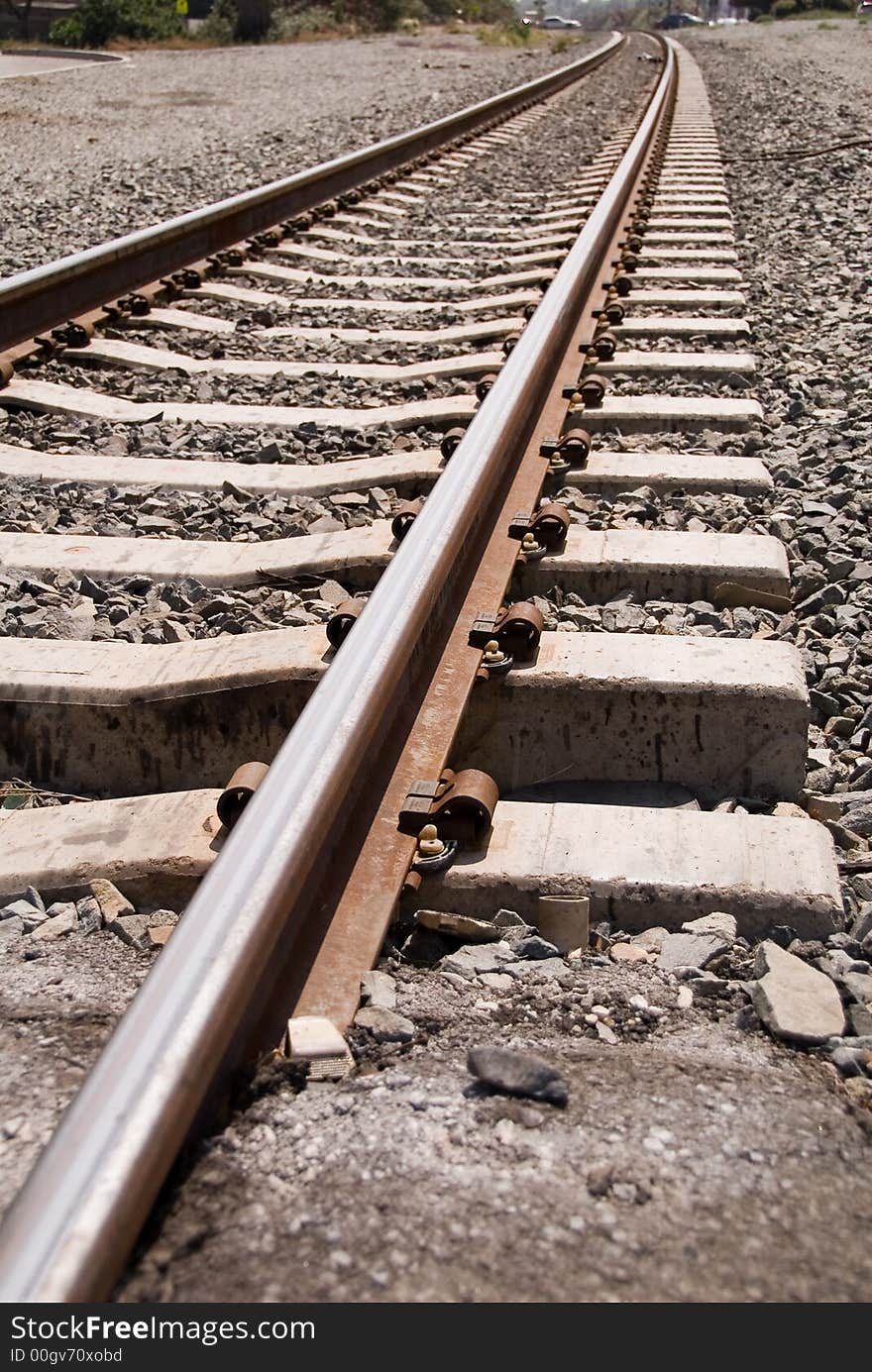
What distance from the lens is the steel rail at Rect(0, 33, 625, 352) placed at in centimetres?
513

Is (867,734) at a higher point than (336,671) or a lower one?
lower

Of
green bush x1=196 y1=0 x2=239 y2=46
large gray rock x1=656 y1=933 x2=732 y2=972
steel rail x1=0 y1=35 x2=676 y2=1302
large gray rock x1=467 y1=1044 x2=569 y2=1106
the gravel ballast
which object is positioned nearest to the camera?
steel rail x1=0 y1=35 x2=676 y2=1302

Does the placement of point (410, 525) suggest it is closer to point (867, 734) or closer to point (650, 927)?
point (867, 734)

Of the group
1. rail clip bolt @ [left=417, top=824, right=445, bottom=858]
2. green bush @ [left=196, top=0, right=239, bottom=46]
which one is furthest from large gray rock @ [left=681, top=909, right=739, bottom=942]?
green bush @ [left=196, top=0, right=239, bottom=46]

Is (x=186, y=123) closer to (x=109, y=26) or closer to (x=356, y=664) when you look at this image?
(x=356, y=664)

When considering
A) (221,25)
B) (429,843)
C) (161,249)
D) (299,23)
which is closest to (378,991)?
(429,843)

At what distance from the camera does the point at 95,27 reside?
3556cm

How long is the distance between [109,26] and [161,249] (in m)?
33.4

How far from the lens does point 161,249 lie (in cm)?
628

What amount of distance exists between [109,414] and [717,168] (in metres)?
7.05

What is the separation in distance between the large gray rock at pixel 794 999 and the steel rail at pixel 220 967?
1.98ft

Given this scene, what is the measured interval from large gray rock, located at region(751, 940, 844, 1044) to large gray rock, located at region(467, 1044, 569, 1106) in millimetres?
310

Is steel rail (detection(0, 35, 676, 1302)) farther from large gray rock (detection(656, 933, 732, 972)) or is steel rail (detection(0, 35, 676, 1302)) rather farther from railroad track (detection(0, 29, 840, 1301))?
large gray rock (detection(656, 933, 732, 972))

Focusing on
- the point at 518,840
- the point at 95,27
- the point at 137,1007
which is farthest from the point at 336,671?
the point at 95,27
